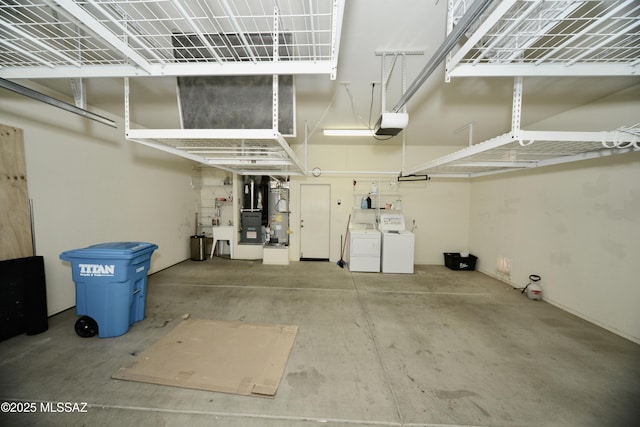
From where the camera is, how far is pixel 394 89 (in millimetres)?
2582

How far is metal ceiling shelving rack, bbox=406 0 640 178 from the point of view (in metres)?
1.25

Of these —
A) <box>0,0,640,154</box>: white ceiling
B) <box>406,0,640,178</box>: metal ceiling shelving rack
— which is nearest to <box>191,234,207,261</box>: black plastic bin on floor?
<box>0,0,640,154</box>: white ceiling

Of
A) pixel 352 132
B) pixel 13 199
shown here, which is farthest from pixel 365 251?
pixel 13 199

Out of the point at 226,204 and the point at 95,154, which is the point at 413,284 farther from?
the point at 95,154

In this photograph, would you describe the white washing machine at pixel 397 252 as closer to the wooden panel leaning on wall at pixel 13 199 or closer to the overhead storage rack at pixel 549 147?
the overhead storage rack at pixel 549 147

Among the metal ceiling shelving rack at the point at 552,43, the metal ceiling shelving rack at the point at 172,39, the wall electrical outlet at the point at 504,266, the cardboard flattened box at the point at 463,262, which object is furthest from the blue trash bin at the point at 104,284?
the wall electrical outlet at the point at 504,266

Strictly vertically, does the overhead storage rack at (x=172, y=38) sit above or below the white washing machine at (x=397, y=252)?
above

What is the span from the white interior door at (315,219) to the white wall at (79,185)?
9.71ft

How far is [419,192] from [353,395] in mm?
4511

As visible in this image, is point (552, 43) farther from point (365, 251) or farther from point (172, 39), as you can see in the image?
point (365, 251)

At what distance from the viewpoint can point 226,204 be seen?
5.71 meters

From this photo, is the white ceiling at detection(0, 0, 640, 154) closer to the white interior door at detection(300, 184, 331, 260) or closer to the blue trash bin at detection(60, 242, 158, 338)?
the white interior door at detection(300, 184, 331, 260)

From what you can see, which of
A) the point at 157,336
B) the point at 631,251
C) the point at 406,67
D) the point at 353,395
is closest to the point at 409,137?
the point at 406,67

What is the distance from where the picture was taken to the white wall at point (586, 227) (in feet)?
7.88
